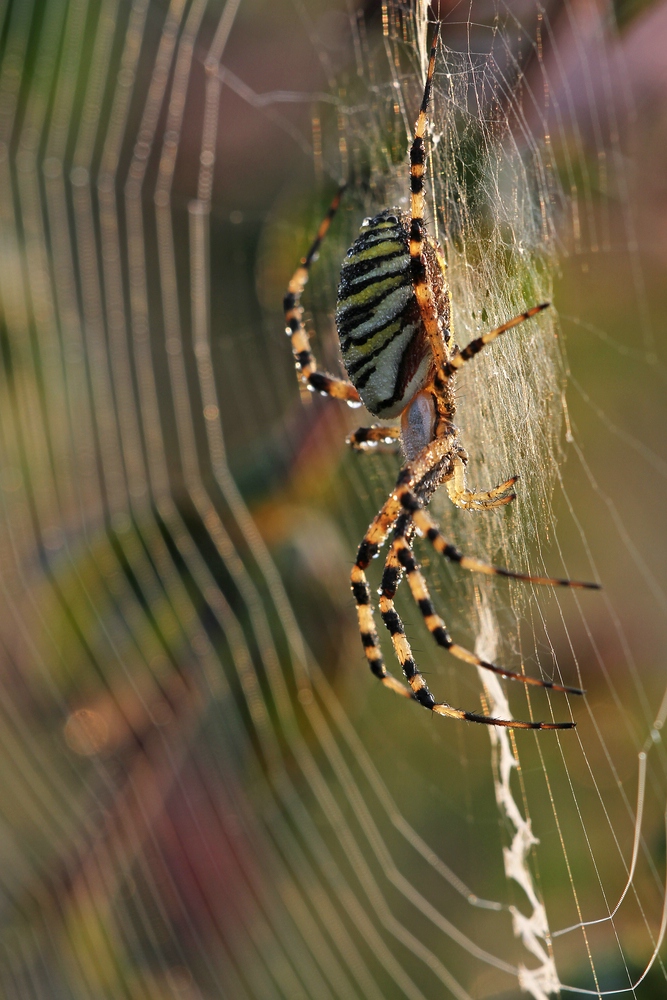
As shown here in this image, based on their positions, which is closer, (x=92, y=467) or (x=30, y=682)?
(x=30, y=682)

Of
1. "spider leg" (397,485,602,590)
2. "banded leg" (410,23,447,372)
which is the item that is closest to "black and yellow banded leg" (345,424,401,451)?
"spider leg" (397,485,602,590)

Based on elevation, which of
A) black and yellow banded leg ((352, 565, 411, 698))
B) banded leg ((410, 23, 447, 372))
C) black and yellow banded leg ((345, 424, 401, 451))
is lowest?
black and yellow banded leg ((352, 565, 411, 698))

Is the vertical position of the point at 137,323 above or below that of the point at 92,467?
above

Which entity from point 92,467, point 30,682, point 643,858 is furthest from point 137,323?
point 643,858

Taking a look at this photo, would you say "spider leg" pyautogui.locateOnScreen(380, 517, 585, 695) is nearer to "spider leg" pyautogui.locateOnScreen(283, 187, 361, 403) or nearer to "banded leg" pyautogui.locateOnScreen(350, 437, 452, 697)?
"banded leg" pyautogui.locateOnScreen(350, 437, 452, 697)

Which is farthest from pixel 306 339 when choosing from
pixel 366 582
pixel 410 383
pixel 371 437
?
pixel 366 582

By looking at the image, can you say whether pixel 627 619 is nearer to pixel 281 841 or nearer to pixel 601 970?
pixel 601 970

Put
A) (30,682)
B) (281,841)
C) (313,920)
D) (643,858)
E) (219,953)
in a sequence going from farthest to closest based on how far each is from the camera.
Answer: (313,920)
(281,841)
(30,682)
(219,953)
(643,858)

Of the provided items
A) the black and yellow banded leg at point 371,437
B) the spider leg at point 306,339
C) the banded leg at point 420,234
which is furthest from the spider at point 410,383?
the spider leg at point 306,339
